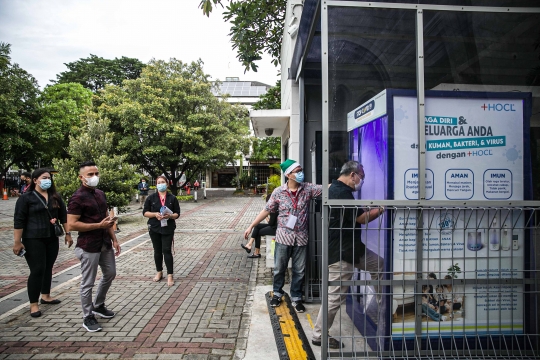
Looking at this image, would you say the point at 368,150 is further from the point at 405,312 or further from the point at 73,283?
the point at 73,283

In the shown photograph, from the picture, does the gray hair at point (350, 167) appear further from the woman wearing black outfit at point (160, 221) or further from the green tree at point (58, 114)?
the green tree at point (58, 114)

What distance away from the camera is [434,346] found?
120 inches

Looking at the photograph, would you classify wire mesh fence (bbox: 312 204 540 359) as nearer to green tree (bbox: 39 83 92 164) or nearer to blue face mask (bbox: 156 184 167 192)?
blue face mask (bbox: 156 184 167 192)

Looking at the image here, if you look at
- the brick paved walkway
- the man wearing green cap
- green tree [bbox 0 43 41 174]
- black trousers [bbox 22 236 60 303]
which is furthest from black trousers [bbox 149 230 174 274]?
green tree [bbox 0 43 41 174]

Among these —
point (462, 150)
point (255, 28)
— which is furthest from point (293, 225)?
point (255, 28)

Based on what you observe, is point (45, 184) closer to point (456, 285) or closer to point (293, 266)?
point (293, 266)

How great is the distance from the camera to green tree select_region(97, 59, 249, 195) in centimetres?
2375

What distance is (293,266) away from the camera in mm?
4613

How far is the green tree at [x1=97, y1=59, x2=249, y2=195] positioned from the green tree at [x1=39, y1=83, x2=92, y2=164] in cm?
462

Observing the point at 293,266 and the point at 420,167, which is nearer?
the point at 420,167

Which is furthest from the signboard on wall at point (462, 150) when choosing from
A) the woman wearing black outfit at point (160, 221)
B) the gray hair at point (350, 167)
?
the woman wearing black outfit at point (160, 221)

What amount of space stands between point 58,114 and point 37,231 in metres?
30.5

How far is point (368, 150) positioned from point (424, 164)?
649mm

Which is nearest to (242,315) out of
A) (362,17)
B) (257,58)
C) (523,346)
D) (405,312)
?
(405,312)
